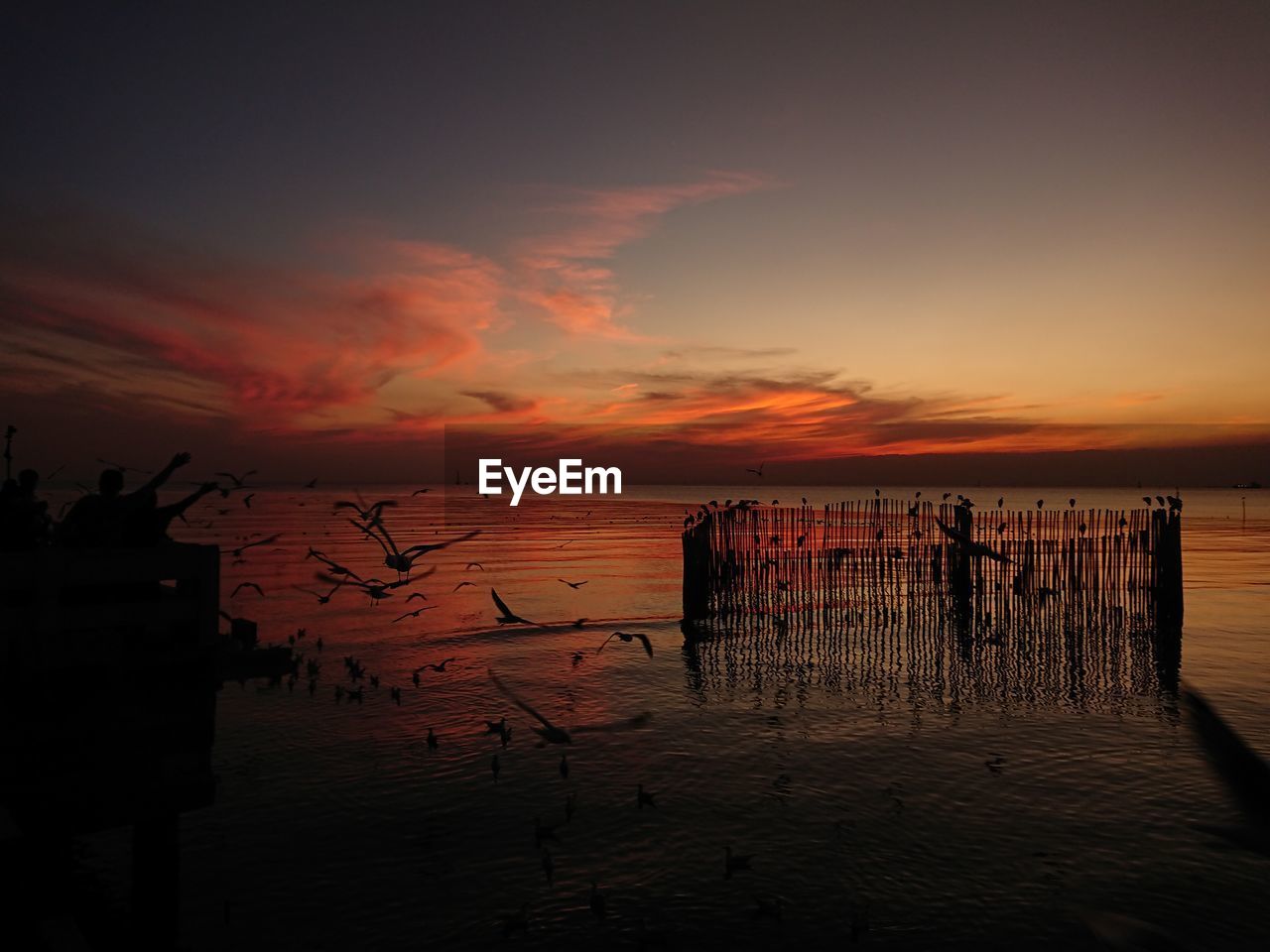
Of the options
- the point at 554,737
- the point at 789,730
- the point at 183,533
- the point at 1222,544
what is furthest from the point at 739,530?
the point at 183,533

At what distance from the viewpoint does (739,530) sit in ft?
70.0

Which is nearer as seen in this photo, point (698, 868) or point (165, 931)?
point (165, 931)

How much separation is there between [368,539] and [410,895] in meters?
43.7

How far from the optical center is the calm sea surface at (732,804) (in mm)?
7398

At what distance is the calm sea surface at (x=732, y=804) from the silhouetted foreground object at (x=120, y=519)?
11.5ft

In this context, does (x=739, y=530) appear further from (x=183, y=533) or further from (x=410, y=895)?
(x=183, y=533)

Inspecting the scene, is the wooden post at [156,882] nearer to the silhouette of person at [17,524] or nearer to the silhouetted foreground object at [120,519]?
the silhouetted foreground object at [120,519]

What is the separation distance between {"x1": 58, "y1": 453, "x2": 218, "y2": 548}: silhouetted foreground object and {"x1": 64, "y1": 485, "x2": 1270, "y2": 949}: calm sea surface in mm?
3497

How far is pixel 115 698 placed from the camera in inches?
259

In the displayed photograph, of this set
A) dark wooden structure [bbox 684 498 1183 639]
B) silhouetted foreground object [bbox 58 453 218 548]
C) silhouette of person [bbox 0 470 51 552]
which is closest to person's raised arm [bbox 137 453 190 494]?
silhouetted foreground object [bbox 58 453 218 548]

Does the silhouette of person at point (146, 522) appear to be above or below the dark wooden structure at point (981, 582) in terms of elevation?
above

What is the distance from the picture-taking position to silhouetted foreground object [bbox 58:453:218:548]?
700 centimetres

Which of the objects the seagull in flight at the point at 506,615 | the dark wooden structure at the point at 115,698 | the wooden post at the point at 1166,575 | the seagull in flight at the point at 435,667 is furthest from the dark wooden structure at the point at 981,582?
the dark wooden structure at the point at 115,698

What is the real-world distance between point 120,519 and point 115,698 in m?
1.50
